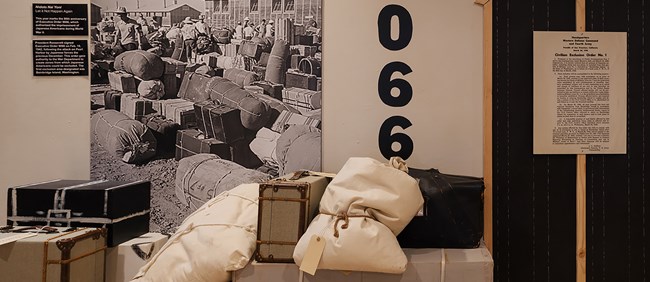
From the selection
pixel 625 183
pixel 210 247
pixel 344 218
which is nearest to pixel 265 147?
pixel 210 247

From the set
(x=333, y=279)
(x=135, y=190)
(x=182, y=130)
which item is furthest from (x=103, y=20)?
(x=333, y=279)

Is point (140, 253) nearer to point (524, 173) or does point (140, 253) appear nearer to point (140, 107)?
point (140, 107)

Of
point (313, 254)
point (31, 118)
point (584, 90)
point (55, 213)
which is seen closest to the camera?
point (313, 254)

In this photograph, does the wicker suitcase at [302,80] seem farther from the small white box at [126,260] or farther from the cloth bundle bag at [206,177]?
the small white box at [126,260]

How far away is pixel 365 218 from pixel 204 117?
1.20 meters

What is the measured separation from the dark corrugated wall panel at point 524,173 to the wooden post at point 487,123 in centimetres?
3

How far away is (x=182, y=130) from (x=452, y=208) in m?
1.40

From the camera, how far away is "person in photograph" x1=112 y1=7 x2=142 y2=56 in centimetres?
285

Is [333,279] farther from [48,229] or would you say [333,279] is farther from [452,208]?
[48,229]

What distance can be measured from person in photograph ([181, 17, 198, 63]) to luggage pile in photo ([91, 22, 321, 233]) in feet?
0.12

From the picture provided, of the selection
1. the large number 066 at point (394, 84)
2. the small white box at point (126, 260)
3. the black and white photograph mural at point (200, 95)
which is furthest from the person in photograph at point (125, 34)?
the large number 066 at point (394, 84)

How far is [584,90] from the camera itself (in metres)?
2.68

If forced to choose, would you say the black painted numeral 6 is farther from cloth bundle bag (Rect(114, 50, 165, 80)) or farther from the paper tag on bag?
cloth bundle bag (Rect(114, 50, 165, 80))

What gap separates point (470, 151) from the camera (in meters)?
2.75
